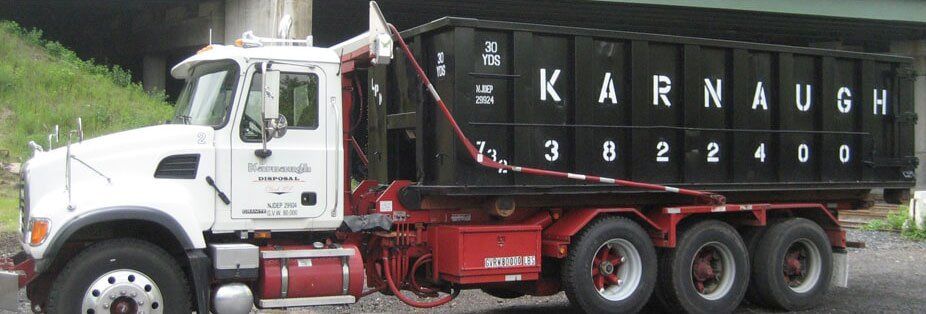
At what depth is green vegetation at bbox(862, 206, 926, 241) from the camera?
18.1 metres

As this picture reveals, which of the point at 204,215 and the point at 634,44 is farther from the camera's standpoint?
the point at 634,44

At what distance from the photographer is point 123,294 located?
6.86m

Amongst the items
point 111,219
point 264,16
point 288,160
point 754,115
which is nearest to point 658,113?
point 754,115

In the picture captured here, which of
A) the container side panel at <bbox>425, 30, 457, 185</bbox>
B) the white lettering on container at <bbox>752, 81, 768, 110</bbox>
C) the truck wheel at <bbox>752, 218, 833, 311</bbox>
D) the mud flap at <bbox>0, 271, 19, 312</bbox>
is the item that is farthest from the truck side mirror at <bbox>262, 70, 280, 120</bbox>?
the truck wheel at <bbox>752, 218, 833, 311</bbox>

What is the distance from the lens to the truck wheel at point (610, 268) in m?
8.66

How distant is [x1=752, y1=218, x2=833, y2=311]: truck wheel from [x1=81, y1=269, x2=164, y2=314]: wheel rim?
6319mm

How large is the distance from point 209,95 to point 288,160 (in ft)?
2.92

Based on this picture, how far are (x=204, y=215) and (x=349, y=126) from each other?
1.61 metres

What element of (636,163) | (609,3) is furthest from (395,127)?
(609,3)

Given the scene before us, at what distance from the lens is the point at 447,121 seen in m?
8.08

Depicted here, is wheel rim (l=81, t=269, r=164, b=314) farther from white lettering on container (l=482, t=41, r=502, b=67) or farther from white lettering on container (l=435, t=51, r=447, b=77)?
white lettering on container (l=482, t=41, r=502, b=67)

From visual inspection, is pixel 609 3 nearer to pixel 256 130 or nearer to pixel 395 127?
pixel 395 127

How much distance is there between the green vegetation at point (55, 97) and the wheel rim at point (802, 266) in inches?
428

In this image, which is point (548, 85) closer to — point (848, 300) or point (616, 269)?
point (616, 269)
